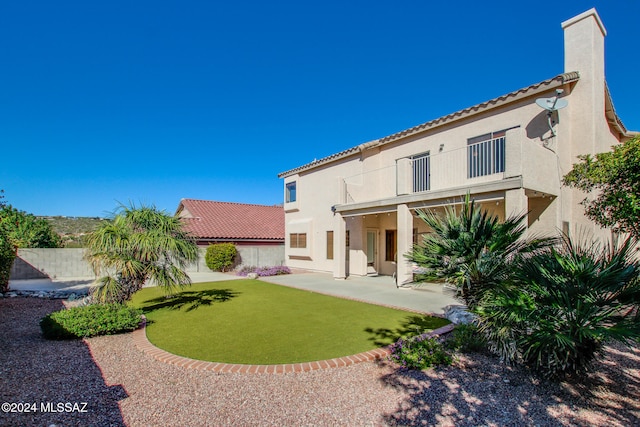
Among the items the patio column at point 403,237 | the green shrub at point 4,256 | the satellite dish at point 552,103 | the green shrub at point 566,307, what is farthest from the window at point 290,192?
the green shrub at point 566,307

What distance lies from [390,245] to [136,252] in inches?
612

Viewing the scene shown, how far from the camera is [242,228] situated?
30.6m

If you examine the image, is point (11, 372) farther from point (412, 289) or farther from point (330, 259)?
point (330, 259)

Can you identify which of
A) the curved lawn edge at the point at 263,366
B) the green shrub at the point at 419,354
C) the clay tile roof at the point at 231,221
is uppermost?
the clay tile roof at the point at 231,221

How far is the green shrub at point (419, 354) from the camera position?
609 centimetres

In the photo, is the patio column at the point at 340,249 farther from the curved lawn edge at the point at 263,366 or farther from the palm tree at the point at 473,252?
the palm tree at the point at 473,252

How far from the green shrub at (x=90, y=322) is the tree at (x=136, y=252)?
81 cm

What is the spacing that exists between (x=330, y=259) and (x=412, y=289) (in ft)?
26.5

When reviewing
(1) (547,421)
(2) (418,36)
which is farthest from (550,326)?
(2) (418,36)

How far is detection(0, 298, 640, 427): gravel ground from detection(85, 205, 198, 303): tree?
2850 mm

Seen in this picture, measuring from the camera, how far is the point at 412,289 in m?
15.3

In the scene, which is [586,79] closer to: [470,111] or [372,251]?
[470,111]

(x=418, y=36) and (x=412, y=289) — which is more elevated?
(x=418, y=36)

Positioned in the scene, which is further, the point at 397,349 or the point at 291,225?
the point at 291,225
